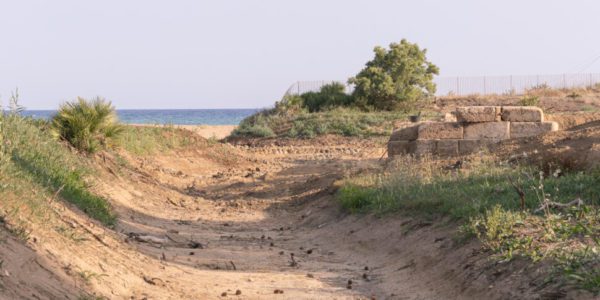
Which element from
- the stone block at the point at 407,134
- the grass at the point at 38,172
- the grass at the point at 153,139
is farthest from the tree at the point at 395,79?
the grass at the point at 38,172

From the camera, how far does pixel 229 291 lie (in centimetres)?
905

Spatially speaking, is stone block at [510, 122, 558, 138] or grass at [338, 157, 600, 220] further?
stone block at [510, 122, 558, 138]

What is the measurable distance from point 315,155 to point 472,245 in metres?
21.4

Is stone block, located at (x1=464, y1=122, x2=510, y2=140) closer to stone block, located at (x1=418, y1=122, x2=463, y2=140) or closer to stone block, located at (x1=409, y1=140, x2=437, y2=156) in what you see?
stone block, located at (x1=418, y1=122, x2=463, y2=140)

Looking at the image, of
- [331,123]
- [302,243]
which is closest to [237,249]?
[302,243]

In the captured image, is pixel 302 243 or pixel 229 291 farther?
pixel 302 243

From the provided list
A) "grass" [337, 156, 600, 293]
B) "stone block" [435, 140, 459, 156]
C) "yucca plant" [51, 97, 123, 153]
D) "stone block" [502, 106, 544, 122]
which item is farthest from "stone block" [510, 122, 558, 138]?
"yucca plant" [51, 97, 123, 153]

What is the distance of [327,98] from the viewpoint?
43531 millimetres

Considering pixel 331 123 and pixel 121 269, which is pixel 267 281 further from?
pixel 331 123

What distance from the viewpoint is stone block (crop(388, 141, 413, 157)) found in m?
20.1

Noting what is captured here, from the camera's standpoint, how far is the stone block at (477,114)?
19.5 meters

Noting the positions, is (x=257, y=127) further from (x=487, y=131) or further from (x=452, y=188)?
(x=452, y=188)

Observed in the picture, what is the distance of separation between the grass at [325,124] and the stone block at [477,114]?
15880mm

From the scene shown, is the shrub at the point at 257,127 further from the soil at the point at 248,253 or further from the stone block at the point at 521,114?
the stone block at the point at 521,114
